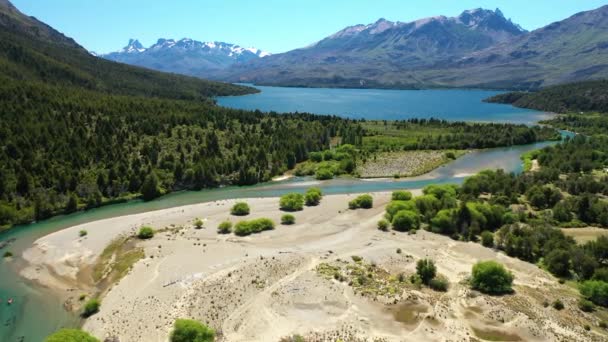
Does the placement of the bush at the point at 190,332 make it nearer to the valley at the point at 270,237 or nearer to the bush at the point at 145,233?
the valley at the point at 270,237

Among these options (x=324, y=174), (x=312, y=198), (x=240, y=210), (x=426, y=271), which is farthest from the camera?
(x=324, y=174)

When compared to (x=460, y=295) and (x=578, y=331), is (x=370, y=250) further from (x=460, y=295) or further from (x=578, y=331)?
(x=578, y=331)

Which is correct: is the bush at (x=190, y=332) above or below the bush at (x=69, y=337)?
below

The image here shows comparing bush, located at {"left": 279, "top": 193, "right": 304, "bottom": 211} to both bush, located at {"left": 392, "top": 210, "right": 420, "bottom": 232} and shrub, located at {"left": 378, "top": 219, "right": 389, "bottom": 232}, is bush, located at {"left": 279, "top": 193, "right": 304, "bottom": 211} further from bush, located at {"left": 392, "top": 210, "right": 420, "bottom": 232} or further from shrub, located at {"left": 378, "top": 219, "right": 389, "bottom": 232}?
bush, located at {"left": 392, "top": 210, "right": 420, "bottom": 232}

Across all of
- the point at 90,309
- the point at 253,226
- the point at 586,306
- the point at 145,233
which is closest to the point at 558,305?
the point at 586,306

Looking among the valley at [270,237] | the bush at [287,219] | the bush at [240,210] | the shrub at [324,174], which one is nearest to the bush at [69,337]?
the valley at [270,237]

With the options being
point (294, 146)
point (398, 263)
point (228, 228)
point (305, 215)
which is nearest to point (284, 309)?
point (398, 263)

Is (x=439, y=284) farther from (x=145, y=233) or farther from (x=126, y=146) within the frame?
(x=126, y=146)
